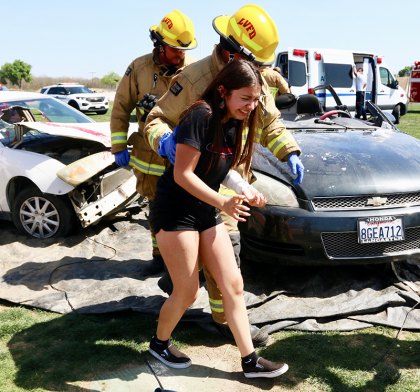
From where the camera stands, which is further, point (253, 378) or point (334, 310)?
point (334, 310)

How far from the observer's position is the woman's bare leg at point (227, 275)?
261cm

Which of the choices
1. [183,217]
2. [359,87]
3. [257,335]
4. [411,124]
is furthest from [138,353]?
[411,124]

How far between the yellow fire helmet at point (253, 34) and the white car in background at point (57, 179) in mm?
2237

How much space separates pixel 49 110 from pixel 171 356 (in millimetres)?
4097

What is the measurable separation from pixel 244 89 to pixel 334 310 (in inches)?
69.7

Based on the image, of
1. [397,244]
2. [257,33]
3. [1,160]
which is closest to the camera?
[257,33]

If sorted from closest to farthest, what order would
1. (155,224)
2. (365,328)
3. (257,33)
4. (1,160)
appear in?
(155,224)
(257,33)
(365,328)
(1,160)

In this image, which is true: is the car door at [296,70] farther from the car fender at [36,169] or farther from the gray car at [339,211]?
the gray car at [339,211]

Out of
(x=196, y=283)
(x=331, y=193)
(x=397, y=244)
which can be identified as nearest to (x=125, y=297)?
(x=196, y=283)

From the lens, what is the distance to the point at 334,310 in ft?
11.1

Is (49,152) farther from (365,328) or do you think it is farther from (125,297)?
(365,328)

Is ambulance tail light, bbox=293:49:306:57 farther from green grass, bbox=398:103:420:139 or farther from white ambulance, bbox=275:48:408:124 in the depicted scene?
green grass, bbox=398:103:420:139

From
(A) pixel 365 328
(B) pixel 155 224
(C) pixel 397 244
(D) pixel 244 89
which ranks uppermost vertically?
(D) pixel 244 89

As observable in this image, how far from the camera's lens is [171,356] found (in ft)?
9.34
